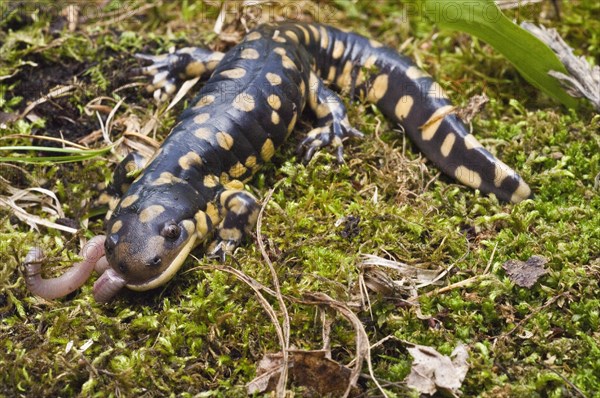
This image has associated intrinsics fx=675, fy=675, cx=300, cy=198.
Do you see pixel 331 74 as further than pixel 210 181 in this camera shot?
Yes

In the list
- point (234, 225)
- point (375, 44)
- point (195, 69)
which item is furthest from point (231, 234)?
point (375, 44)

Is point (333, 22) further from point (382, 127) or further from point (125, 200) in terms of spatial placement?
point (125, 200)

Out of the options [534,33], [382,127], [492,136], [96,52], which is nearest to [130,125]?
[96,52]

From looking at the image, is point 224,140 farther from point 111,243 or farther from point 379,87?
point 379,87

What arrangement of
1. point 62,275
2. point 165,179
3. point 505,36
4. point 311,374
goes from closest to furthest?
Result: point 311,374 → point 62,275 → point 165,179 → point 505,36

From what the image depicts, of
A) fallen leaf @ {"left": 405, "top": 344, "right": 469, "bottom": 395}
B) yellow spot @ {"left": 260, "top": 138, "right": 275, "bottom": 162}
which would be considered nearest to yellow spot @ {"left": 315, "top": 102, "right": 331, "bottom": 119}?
yellow spot @ {"left": 260, "top": 138, "right": 275, "bottom": 162}

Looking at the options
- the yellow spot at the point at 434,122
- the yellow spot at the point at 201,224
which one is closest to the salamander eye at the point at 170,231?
the yellow spot at the point at 201,224

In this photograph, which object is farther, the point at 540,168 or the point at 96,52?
the point at 96,52
